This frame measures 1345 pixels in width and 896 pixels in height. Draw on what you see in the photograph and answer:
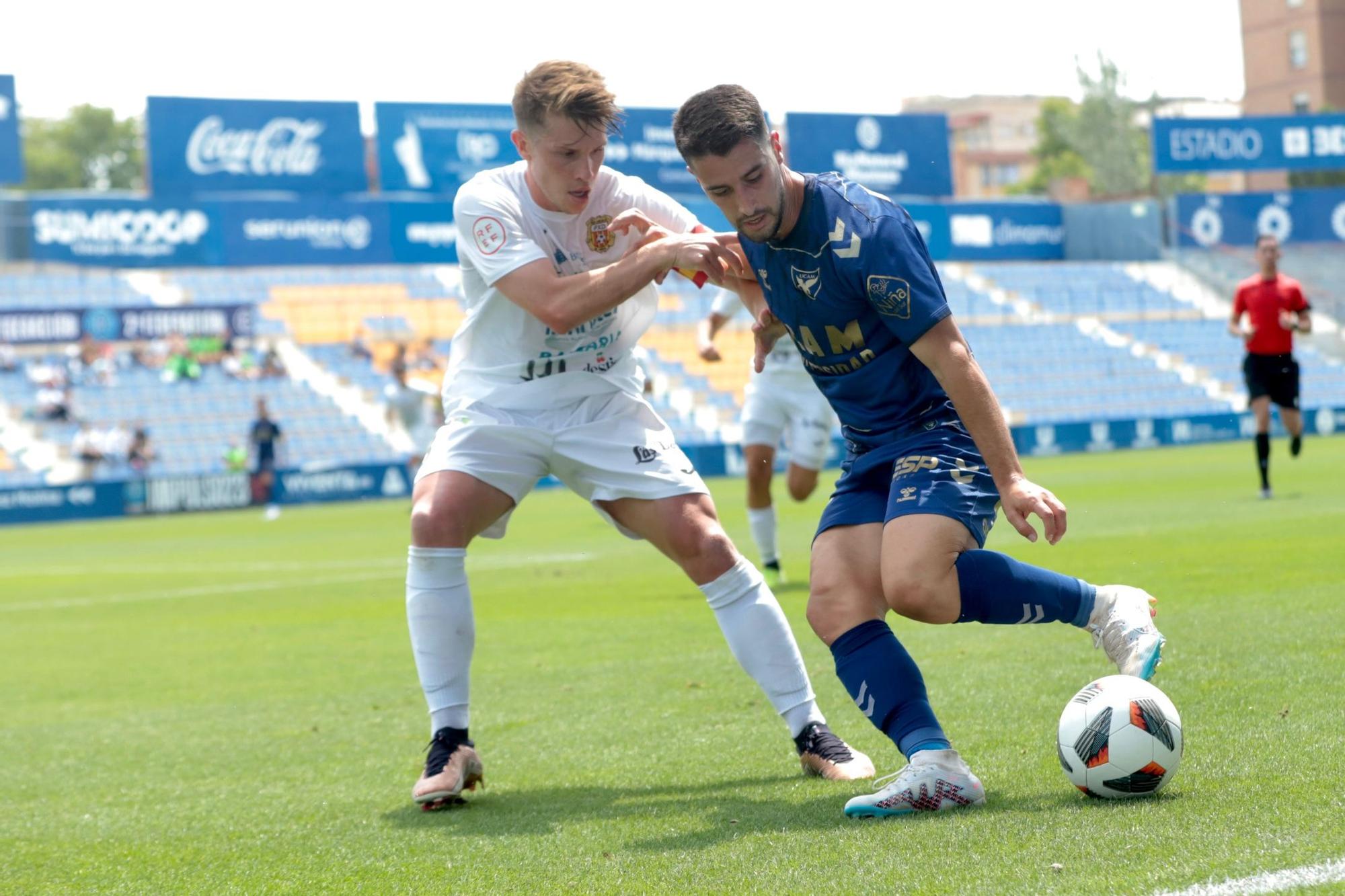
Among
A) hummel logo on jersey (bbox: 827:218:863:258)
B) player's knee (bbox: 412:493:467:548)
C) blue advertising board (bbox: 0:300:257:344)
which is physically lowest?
player's knee (bbox: 412:493:467:548)

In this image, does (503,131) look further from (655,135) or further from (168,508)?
(168,508)

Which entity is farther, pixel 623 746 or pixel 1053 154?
pixel 1053 154

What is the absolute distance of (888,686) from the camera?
412cm

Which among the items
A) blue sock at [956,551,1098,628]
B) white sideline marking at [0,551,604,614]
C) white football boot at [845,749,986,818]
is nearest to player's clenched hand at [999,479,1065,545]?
blue sock at [956,551,1098,628]

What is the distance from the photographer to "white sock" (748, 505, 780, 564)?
10375mm

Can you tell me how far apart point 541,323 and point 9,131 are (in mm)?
30940

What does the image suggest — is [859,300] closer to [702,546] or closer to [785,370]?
[702,546]

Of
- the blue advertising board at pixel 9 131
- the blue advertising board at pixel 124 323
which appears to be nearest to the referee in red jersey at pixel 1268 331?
the blue advertising board at pixel 124 323

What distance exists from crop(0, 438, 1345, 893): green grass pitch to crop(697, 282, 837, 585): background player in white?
510 mm

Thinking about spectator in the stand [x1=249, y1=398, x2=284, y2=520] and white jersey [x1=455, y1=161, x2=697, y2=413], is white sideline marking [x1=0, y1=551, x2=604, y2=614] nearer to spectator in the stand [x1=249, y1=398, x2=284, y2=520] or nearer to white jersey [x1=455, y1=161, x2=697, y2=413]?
white jersey [x1=455, y1=161, x2=697, y2=413]

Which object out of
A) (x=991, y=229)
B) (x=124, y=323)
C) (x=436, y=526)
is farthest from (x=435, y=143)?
(x=436, y=526)

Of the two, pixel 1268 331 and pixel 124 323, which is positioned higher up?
pixel 124 323

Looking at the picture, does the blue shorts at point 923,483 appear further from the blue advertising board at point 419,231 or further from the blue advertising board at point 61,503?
the blue advertising board at point 419,231

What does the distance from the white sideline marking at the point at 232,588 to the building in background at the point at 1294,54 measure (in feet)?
242
